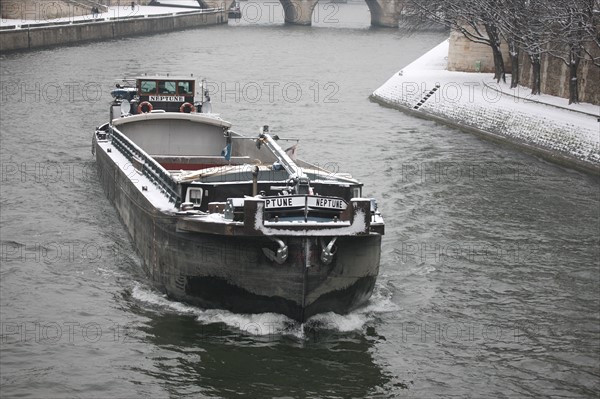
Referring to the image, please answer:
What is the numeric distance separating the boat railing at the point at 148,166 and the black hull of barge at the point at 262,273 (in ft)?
3.21

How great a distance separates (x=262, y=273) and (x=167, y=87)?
54.9ft

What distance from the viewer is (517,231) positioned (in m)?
32.0

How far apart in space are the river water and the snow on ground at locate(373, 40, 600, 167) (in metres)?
1.43

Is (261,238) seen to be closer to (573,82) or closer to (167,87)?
(167,87)

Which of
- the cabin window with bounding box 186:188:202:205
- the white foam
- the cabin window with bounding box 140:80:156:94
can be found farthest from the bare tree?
the cabin window with bounding box 186:188:202:205

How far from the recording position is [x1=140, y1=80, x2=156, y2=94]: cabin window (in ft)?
119

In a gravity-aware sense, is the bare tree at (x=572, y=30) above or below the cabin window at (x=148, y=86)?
above

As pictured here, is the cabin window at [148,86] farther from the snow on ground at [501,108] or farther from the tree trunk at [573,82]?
the tree trunk at [573,82]

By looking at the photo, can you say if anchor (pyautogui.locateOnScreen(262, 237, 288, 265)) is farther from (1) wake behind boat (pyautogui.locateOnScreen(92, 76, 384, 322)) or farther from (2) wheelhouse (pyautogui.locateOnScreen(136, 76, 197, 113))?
(2) wheelhouse (pyautogui.locateOnScreen(136, 76, 197, 113))

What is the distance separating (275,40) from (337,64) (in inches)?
967

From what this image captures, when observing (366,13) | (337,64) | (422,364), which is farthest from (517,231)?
(366,13)

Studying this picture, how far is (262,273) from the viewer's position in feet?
71.1

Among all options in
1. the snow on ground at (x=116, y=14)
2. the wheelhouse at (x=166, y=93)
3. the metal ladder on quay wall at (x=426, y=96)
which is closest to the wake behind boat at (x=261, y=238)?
the wheelhouse at (x=166, y=93)

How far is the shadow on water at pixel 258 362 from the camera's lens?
2023 centimetres
